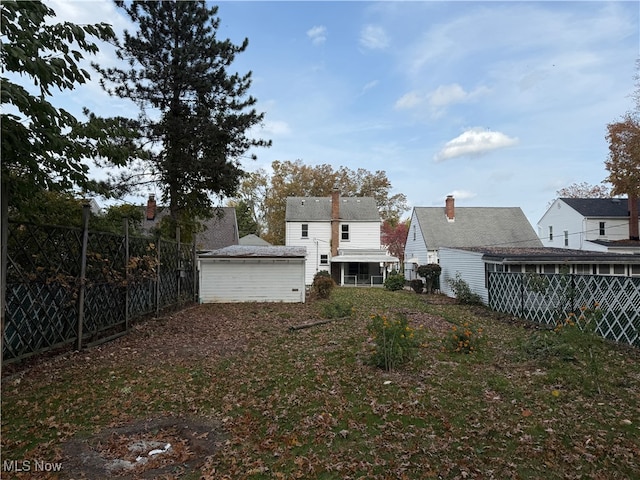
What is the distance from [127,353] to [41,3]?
6.35 meters

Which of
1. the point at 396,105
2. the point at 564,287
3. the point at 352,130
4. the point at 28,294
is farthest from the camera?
the point at 352,130

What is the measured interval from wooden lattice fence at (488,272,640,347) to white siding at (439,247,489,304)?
189 centimetres

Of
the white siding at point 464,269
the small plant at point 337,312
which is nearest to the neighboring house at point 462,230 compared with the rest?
the white siding at point 464,269

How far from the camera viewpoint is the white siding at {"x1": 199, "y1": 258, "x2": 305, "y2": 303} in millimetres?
17969

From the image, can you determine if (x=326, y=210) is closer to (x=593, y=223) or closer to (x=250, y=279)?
(x=250, y=279)

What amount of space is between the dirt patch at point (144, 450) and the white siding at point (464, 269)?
54.0 ft

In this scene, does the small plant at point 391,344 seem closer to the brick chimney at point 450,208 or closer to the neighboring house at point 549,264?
the neighboring house at point 549,264

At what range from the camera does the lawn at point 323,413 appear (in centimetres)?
366

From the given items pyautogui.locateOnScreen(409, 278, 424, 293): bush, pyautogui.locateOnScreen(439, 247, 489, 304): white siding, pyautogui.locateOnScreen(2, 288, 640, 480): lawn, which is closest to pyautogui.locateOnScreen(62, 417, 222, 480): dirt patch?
pyautogui.locateOnScreen(2, 288, 640, 480): lawn

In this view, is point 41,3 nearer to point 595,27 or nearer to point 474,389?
point 474,389

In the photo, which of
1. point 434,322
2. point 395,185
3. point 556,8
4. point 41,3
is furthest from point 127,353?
point 395,185

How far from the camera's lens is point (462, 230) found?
100 feet

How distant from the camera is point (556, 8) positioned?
31.9ft

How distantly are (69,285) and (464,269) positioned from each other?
1902cm
